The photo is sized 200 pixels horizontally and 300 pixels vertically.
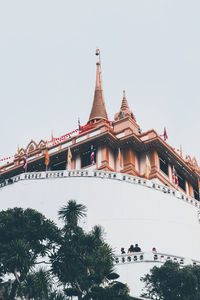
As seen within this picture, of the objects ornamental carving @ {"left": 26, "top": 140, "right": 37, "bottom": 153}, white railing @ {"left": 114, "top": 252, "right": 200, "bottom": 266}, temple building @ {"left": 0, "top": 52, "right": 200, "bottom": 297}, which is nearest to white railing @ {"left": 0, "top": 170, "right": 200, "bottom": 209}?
temple building @ {"left": 0, "top": 52, "right": 200, "bottom": 297}

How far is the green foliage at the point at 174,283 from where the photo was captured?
28.0m

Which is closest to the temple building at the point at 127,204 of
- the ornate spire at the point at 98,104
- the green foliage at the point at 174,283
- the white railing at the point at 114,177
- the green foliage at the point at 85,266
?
the white railing at the point at 114,177

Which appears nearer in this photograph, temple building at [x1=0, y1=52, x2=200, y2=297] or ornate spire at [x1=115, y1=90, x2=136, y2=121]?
temple building at [x1=0, y1=52, x2=200, y2=297]

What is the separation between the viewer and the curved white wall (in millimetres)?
37875

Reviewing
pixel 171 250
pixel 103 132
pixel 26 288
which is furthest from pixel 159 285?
pixel 103 132

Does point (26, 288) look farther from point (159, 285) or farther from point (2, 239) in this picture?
point (159, 285)

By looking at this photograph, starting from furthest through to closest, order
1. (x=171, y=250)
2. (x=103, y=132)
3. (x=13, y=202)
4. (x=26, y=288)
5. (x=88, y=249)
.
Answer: (x=103, y=132) → (x=13, y=202) → (x=171, y=250) → (x=88, y=249) → (x=26, y=288)

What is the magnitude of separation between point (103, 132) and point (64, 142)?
14.0 feet

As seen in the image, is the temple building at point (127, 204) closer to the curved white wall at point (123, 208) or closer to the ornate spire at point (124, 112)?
the curved white wall at point (123, 208)

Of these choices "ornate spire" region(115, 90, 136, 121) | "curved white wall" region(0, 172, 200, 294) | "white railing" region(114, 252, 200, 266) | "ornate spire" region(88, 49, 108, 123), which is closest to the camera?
"white railing" region(114, 252, 200, 266)

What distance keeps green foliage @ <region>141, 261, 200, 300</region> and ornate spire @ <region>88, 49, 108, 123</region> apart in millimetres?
30303

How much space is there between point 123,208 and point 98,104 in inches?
896

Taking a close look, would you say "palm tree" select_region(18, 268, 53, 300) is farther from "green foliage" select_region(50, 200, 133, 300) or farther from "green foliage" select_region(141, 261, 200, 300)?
"green foliage" select_region(141, 261, 200, 300)

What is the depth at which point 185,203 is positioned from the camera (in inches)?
1613
